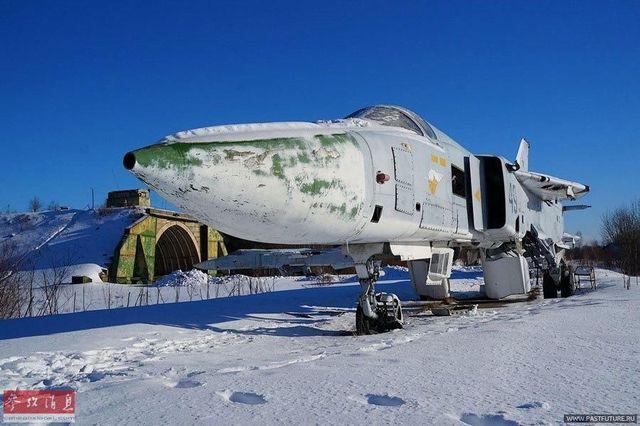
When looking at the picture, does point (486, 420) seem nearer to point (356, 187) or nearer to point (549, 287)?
point (356, 187)

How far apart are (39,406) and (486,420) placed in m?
2.37

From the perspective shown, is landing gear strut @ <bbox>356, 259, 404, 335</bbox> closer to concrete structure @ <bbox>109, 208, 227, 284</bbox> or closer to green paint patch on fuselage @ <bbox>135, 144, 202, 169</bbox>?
green paint patch on fuselage @ <bbox>135, 144, 202, 169</bbox>

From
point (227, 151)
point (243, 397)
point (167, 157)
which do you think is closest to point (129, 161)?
point (167, 157)

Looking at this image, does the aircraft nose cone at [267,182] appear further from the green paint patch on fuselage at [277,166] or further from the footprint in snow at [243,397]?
the footprint in snow at [243,397]

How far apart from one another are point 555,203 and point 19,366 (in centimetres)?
1275

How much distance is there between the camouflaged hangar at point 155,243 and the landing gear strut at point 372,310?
1706 cm

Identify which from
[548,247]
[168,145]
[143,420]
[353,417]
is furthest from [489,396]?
[548,247]

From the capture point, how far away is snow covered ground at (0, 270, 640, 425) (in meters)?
2.43

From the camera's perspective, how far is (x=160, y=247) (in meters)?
29.1

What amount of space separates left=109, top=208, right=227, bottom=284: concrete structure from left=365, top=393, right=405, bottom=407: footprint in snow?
16358 millimetres

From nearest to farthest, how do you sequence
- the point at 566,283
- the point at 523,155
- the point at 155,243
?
the point at 566,283, the point at 523,155, the point at 155,243

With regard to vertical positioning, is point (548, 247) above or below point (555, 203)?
below

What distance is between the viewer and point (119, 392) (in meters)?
2.93

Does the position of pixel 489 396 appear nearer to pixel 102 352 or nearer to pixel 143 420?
pixel 143 420
